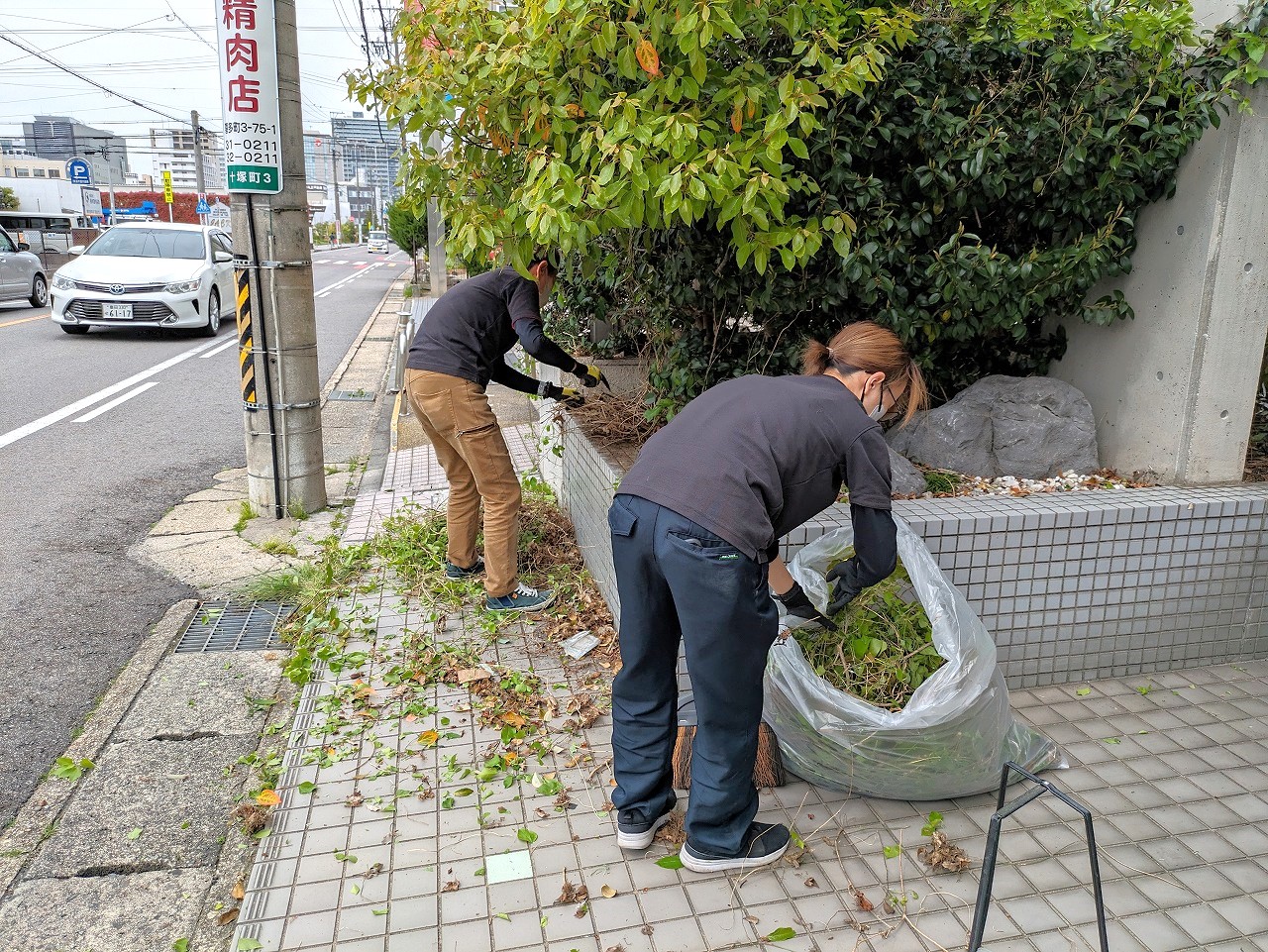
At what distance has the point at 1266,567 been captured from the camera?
413cm

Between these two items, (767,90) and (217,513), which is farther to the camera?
(217,513)

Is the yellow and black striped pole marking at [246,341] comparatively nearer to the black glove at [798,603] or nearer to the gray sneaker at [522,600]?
the gray sneaker at [522,600]

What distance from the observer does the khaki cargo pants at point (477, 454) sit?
4.37 metres

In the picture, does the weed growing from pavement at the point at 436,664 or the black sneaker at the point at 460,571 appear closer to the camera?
the weed growing from pavement at the point at 436,664

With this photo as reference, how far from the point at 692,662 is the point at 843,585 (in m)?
0.54

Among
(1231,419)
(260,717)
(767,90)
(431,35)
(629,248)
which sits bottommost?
(260,717)

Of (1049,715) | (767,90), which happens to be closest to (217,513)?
(767,90)

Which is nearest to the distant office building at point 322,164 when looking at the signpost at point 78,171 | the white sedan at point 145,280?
the signpost at point 78,171

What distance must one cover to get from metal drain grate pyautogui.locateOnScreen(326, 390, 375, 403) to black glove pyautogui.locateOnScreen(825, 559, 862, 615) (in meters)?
8.84

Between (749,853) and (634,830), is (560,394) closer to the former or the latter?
(634,830)

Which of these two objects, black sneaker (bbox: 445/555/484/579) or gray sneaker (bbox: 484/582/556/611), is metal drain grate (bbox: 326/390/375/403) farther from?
gray sneaker (bbox: 484/582/556/611)

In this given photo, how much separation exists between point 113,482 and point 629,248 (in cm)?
468

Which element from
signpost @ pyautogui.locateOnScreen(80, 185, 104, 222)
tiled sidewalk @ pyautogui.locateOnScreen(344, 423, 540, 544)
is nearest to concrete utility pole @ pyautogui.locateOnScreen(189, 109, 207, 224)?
signpost @ pyautogui.locateOnScreen(80, 185, 104, 222)

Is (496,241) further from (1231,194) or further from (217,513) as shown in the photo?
(217,513)
